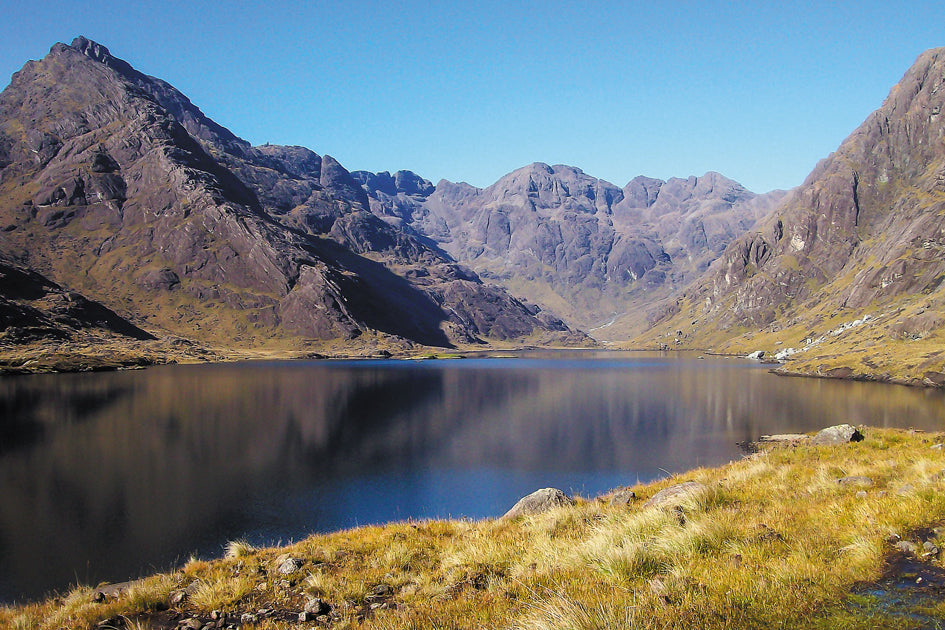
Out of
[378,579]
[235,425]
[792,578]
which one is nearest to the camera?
[792,578]

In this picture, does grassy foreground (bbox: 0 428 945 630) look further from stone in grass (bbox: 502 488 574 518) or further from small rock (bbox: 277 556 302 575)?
stone in grass (bbox: 502 488 574 518)

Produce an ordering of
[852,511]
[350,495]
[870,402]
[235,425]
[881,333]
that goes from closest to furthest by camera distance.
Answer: [852,511], [350,495], [235,425], [870,402], [881,333]

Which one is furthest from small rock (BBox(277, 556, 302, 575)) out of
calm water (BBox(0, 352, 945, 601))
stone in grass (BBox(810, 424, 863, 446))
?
stone in grass (BBox(810, 424, 863, 446))

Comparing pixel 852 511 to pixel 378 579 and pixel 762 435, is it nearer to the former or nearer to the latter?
pixel 378 579

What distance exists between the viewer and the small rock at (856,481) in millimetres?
15922

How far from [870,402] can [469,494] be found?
249 ft

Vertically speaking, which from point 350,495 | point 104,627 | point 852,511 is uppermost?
point 852,511

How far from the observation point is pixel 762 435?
64500 mm

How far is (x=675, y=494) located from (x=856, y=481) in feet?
16.8

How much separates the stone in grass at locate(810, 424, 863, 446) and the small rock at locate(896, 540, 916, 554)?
66.6 feet

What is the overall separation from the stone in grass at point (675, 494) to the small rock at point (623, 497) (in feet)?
3.14

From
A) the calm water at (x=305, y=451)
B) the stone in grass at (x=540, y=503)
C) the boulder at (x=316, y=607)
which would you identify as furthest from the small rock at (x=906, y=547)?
the calm water at (x=305, y=451)

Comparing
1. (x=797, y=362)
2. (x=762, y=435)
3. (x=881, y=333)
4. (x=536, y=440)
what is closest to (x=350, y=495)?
(x=536, y=440)

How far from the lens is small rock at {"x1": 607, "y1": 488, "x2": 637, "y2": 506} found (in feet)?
64.2
